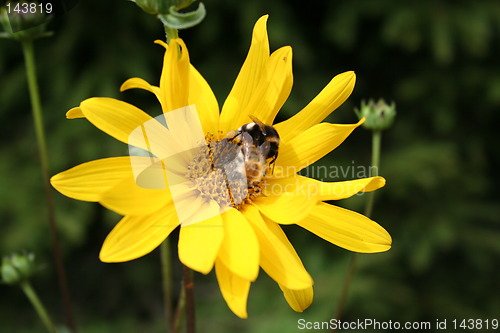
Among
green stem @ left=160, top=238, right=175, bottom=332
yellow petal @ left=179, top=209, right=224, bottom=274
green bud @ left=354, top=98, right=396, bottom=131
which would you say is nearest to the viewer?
yellow petal @ left=179, top=209, right=224, bottom=274

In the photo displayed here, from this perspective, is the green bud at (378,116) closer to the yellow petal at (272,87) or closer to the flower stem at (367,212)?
the flower stem at (367,212)

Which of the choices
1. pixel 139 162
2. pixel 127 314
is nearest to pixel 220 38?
pixel 127 314

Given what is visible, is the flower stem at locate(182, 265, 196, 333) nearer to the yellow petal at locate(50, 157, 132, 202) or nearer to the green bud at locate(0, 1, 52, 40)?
the yellow petal at locate(50, 157, 132, 202)

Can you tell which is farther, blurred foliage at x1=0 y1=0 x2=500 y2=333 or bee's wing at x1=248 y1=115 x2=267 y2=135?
blurred foliage at x1=0 y1=0 x2=500 y2=333

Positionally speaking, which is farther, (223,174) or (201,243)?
(223,174)

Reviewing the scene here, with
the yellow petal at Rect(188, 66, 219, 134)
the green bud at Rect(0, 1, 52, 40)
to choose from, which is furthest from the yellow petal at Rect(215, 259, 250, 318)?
the green bud at Rect(0, 1, 52, 40)

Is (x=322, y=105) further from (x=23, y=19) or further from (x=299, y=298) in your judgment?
(x=23, y=19)

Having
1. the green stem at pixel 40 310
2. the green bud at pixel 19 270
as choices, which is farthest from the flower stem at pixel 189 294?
the green bud at pixel 19 270

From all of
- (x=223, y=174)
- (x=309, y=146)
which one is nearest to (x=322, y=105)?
(x=309, y=146)
